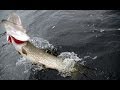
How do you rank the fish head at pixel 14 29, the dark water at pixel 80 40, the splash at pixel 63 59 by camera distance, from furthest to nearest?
the dark water at pixel 80 40
the splash at pixel 63 59
the fish head at pixel 14 29

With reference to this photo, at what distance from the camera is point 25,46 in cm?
363

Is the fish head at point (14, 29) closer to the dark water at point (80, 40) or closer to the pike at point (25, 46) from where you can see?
the pike at point (25, 46)

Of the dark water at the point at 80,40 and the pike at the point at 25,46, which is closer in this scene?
the pike at the point at 25,46

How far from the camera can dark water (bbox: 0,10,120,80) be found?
17.0ft

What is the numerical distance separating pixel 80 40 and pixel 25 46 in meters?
3.28

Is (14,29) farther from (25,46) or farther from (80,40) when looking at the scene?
(80,40)

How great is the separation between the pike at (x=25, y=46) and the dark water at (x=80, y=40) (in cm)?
77

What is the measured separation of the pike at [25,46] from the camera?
325 centimetres

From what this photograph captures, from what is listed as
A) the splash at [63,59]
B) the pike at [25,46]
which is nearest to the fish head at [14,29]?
the pike at [25,46]

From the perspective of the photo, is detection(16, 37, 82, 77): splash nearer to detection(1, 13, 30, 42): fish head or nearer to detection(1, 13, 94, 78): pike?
detection(1, 13, 94, 78): pike
